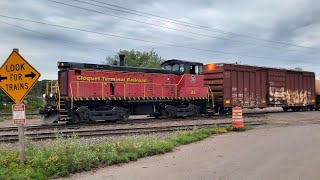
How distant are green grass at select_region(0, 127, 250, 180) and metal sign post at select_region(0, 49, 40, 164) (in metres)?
0.43

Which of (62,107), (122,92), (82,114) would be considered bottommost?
(82,114)

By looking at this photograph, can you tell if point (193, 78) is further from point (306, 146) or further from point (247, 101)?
point (306, 146)

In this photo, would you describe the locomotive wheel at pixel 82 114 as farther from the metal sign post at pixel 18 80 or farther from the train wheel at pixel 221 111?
the train wheel at pixel 221 111

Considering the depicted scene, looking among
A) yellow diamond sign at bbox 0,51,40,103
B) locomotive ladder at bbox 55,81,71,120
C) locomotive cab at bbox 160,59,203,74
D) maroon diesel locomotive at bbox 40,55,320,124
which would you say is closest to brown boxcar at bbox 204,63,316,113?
maroon diesel locomotive at bbox 40,55,320,124

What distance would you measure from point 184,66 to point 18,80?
17070 millimetres

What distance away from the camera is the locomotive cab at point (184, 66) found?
24375 mm

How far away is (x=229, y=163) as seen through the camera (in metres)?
8.68

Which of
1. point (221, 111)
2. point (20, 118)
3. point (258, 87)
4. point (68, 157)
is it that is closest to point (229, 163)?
point (68, 157)

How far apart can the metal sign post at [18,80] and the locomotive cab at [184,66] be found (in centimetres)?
1692

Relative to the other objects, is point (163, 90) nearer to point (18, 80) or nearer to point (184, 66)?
point (184, 66)

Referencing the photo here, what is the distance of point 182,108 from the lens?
23984mm

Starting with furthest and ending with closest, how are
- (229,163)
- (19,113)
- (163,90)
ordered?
1. (163,90)
2. (229,163)
3. (19,113)

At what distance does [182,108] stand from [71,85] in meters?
7.91

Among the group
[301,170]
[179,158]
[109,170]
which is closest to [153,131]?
[179,158]
